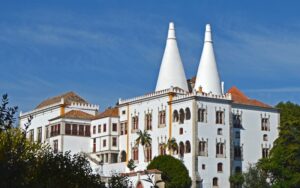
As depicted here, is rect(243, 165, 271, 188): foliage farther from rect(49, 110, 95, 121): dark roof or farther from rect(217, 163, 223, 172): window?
rect(49, 110, 95, 121): dark roof

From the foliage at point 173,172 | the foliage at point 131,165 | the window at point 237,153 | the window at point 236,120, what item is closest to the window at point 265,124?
the window at point 236,120

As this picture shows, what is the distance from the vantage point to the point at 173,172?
8100 cm

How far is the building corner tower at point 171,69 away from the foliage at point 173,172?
12.1m

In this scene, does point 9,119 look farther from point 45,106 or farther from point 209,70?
point 45,106

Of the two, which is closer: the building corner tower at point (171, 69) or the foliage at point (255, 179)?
the foliage at point (255, 179)

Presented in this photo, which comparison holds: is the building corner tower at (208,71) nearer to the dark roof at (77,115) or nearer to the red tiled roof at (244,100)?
the red tiled roof at (244,100)

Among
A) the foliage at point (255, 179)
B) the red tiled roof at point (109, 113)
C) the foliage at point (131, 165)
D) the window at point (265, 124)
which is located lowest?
the foliage at point (255, 179)

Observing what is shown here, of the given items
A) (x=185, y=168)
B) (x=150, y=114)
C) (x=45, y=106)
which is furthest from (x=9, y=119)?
(x=45, y=106)

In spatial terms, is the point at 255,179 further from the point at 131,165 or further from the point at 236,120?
the point at 131,165

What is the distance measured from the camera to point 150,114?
3521 inches

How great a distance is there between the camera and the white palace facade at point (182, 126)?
83.8 m

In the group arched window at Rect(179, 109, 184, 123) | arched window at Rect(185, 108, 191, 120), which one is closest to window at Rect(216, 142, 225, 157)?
arched window at Rect(185, 108, 191, 120)

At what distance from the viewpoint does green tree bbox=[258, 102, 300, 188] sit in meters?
80.1

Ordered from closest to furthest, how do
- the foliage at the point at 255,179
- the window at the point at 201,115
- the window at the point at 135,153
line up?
the foliage at the point at 255,179 < the window at the point at 201,115 < the window at the point at 135,153
